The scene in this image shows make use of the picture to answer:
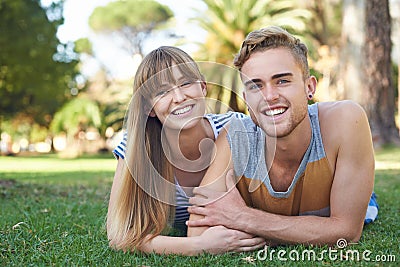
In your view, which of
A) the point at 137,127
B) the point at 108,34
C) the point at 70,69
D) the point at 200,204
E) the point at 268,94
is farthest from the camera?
the point at 108,34

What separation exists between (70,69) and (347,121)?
22464 mm

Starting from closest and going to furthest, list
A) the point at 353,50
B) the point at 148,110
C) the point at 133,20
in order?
the point at 148,110 → the point at 353,50 → the point at 133,20

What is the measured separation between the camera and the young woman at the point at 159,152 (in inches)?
107

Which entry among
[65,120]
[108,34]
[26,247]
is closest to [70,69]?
[65,120]

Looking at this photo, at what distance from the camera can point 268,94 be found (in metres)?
2.48

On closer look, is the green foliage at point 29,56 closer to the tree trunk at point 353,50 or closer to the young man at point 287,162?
the tree trunk at point 353,50

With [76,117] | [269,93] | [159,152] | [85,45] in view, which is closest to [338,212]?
[269,93]

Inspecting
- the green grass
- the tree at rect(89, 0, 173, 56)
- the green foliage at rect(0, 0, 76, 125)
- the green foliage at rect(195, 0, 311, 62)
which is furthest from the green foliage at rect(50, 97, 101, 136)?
the green grass

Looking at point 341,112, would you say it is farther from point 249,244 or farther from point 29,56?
point 29,56

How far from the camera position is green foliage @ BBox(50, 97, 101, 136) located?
2427 centimetres

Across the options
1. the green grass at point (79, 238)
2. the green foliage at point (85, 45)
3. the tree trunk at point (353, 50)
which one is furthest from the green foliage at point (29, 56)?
the green grass at point (79, 238)

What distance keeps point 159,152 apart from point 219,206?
0.54 metres

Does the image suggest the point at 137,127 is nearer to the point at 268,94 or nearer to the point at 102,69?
the point at 268,94

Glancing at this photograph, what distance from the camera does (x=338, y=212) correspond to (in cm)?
256
